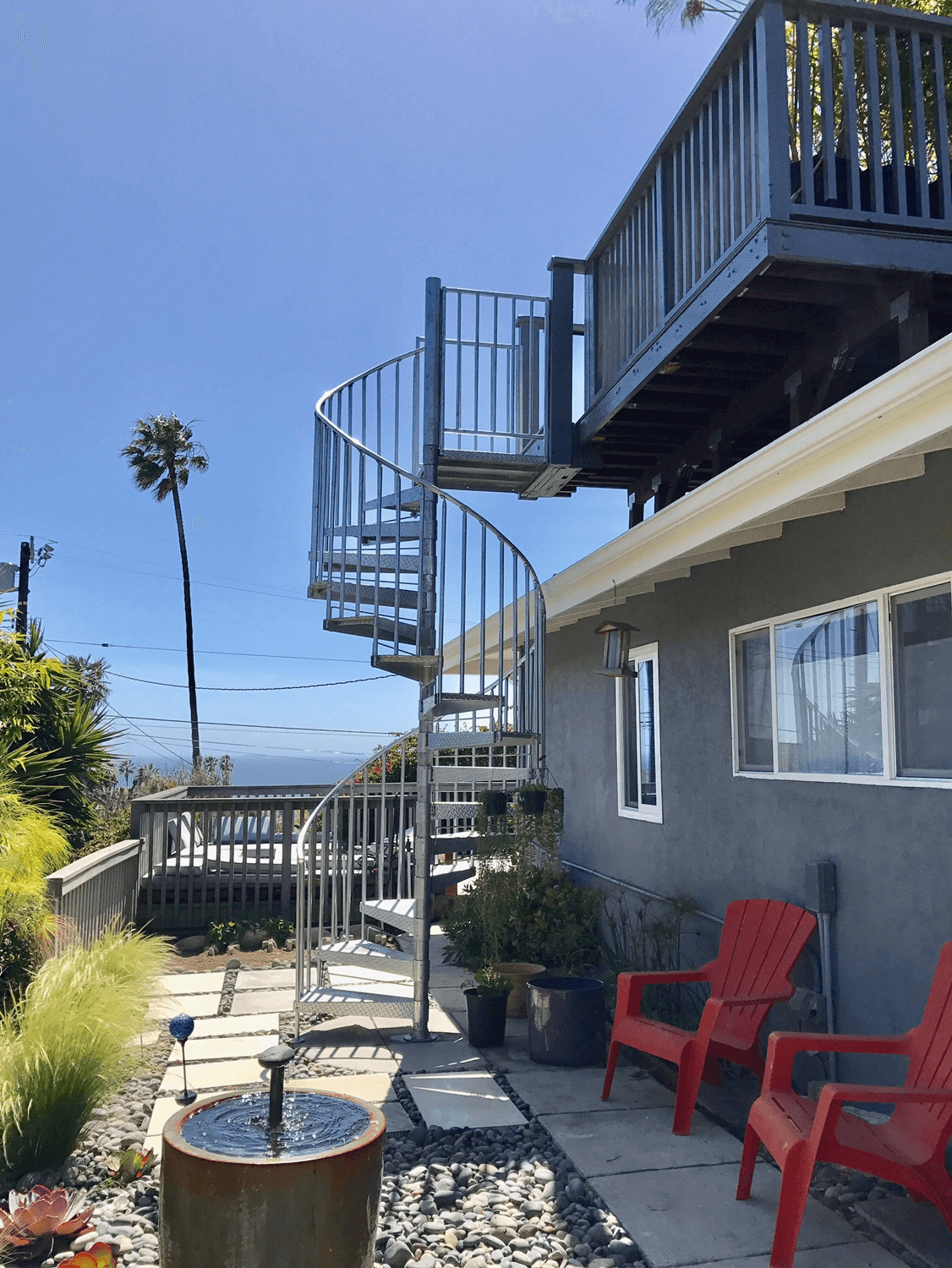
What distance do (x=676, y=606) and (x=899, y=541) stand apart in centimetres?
193

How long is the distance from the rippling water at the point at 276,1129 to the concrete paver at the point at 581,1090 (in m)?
1.66

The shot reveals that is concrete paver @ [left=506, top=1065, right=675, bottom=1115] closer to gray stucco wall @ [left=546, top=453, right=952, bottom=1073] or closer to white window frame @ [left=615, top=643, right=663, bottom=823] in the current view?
gray stucco wall @ [left=546, top=453, right=952, bottom=1073]

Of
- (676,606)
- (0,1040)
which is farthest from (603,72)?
(0,1040)

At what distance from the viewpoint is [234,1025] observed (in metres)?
5.18

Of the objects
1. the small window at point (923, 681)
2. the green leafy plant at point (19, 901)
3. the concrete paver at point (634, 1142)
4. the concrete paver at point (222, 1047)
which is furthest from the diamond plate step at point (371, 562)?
the concrete paver at point (634, 1142)

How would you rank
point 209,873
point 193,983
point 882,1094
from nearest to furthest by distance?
point 882,1094 < point 193,983 < point 209,873

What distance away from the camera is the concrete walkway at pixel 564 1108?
2.78m

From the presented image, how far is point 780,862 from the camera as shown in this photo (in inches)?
167

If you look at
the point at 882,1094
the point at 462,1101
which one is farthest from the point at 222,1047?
the point at 882,1094

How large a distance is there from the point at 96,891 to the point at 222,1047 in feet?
5.40

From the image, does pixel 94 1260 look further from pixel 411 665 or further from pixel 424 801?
pixel 411 665

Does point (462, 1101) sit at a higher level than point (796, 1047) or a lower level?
lower

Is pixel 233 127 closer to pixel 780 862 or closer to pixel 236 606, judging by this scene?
pixel 780 862

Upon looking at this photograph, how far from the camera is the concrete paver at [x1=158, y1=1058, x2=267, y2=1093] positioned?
4203 mm
